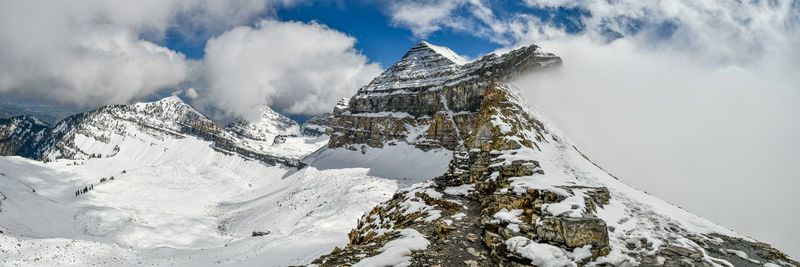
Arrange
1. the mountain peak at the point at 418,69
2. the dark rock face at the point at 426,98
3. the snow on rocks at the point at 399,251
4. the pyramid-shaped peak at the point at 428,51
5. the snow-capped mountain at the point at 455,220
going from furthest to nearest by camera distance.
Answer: the pyramid-shaped peak at the point at 428,51 → the mountain peak at the point at 418,69 → the dark rock face at the point at 426,98 → the snow-capped mountain at the point at 455,220 → the snow on rocks at the point at 399,251

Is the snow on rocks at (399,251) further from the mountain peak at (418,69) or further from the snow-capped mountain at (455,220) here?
the mountain peak at (418,69)

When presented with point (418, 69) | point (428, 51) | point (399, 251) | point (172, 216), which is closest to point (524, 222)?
point (399, 251)

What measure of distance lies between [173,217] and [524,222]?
90.4 meters

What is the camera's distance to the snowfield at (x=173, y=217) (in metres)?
31.9

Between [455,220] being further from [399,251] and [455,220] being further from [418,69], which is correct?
[418,69]

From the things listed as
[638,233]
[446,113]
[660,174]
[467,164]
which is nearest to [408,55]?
[446,113]

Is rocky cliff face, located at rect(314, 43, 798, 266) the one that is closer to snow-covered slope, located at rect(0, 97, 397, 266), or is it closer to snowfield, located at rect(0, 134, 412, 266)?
snow-covered slope, located at rect(0, 97, 397, 266)

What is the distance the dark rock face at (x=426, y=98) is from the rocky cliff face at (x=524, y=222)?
66.0 meters

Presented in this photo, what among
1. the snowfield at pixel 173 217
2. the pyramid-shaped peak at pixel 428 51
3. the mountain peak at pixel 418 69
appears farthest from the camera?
the pyramid-shaped peak at pixel 428 51

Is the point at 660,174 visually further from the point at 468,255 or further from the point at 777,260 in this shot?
the point at 468,255

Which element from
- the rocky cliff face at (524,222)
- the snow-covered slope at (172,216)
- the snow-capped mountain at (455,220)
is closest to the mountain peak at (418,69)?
the snow-capped mountain at (455,220)

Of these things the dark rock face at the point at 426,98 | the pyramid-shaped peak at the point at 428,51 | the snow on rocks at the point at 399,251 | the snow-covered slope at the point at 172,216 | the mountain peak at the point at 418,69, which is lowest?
the snow-covered slope at the point at 172,216

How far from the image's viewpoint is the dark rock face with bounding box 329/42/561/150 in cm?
10194

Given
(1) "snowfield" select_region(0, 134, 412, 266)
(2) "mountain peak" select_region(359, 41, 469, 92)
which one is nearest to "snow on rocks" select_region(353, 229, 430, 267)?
(1) "snowfield" select_region(0, 134, 412, 266)
